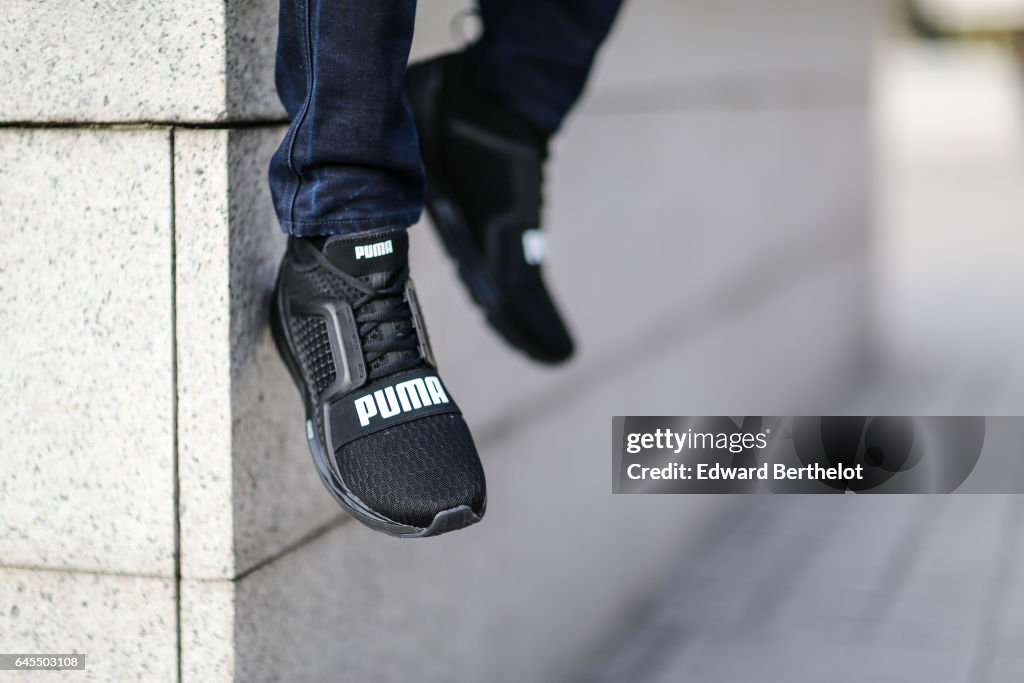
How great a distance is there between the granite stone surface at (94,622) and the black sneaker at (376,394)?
0.38 m

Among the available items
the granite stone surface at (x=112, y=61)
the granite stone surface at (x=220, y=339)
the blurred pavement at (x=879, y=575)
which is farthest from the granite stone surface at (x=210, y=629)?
the blurred pavement at (x=879, y=575)

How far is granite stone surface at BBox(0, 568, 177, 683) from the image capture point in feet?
5.74

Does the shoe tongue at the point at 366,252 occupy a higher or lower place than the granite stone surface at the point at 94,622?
higher

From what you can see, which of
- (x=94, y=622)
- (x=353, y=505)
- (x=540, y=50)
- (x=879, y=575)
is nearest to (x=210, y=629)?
(x=94, y=622)

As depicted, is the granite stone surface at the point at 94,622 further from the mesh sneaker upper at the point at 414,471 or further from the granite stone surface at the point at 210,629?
the mesh sneaker upper at the point at 414,471

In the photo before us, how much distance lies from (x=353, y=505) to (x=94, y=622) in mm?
519

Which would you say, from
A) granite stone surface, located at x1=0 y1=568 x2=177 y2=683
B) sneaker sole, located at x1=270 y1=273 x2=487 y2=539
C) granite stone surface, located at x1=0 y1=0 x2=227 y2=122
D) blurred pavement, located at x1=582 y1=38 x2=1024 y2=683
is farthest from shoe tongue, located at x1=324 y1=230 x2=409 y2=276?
blurred pavement, located at x1=582 y1=38 x2=1024 y2=683

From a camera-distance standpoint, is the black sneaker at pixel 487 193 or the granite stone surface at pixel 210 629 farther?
the black sneaker at pixel 487 193

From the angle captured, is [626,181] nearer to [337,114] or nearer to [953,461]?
[953,461]

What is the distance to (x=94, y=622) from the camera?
1.77 metres

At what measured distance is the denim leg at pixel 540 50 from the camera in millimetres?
1938

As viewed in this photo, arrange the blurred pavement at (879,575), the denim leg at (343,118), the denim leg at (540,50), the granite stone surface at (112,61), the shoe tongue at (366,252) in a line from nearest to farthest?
the denim leg at (343,118) < the shoe tongue at (366,252) < the granite stone surface at (112,61) < the denim leg at (540,50) < the blurred pavement at (879,575)

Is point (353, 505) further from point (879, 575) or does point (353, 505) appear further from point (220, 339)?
point (879, 575)

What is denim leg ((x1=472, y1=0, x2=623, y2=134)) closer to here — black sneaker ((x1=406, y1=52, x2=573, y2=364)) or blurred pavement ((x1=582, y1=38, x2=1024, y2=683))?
black sneaker ((x1=406, y1=52, x2=573, y2=364))
